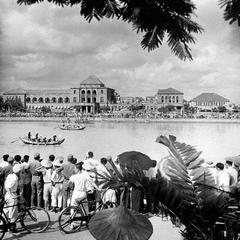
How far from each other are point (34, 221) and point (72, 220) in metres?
0.78

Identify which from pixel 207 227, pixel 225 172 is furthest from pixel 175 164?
pixel 225 172

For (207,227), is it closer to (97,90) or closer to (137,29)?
(137,29)

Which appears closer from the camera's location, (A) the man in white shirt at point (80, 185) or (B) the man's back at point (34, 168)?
(A) the man in white shirt at point (80, 185)

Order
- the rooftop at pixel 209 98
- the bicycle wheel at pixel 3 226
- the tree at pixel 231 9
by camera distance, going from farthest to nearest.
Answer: the rooftop at pixel 209 98 → the bicycle wheel at pixel 3 226 → the tree at pixel 231 9

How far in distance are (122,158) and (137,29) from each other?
30.3 inches

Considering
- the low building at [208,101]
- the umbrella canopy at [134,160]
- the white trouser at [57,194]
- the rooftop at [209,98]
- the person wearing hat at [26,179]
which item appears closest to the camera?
the umbrella canopy at [134,160]

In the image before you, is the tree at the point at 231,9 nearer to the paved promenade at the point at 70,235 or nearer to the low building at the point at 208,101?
the paved promenade at the point at 70,235

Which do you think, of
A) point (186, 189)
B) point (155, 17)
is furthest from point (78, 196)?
point (155, 17)

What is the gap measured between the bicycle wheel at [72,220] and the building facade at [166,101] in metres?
112

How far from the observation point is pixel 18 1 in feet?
7.63

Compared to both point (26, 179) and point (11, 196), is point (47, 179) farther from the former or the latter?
point (11, 196)

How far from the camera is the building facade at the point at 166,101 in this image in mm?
118562

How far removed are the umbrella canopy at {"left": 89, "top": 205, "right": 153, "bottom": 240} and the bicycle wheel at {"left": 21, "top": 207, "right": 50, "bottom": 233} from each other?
473 cm

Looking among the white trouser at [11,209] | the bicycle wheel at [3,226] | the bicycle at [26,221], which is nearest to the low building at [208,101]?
the bicycle at [26,221]
